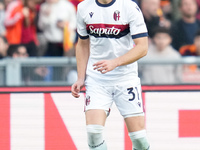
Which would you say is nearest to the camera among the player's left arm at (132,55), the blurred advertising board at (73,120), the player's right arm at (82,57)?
the player's left arm at (132,55)

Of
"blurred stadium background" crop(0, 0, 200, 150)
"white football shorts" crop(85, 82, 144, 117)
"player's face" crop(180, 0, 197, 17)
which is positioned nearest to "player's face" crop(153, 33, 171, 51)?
"player's face" crop(180, 0, 197, 17)

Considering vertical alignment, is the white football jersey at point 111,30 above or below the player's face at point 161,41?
above

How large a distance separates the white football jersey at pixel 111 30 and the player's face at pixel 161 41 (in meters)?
3.27

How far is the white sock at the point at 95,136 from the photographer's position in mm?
4883

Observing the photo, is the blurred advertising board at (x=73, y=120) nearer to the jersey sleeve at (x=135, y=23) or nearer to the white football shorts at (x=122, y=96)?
the white football shorts at (x=122, y=96)

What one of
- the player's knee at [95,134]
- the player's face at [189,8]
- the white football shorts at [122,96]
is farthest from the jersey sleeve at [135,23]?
the player's face at [189,8]

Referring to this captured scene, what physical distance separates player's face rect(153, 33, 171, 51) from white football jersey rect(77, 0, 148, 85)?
327 centimetres

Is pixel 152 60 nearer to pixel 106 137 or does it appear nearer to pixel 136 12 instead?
pixel 106 137

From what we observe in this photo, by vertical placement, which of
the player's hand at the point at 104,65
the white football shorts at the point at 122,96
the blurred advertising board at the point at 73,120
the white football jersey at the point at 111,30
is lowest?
the blurred advertising board at the point at 73,120

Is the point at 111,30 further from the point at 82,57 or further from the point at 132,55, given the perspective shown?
the point at 82,57

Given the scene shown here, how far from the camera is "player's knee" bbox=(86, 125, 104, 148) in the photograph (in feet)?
16.0

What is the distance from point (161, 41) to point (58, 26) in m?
1.80

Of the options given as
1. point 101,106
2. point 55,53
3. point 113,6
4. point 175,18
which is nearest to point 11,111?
point 101,106

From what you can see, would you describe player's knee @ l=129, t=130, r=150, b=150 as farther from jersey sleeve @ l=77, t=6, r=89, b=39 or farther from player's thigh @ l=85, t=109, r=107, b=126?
jersey sleeve @ l=77, t=6, r=89, b=39
